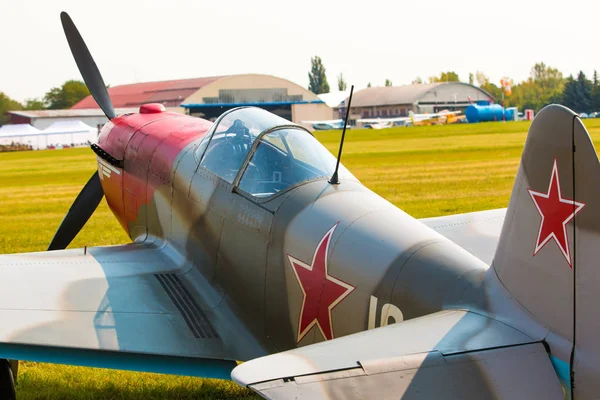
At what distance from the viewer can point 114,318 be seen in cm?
490

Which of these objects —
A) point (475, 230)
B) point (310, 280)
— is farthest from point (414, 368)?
point (475, 230)

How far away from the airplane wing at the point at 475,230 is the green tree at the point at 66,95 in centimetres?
13628

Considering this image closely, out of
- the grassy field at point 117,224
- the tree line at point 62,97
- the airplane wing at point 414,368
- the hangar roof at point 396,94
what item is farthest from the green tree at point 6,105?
the airplane wing at point 414,368

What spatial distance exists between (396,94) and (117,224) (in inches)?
4229

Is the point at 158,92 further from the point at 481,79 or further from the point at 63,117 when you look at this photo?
the point at 481,79

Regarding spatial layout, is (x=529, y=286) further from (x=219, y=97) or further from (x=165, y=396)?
(x=219, y=97)

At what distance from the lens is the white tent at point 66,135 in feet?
235

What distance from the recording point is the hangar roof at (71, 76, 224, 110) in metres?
85.2

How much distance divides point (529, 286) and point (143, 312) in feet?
9.02

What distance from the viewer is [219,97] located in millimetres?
83188

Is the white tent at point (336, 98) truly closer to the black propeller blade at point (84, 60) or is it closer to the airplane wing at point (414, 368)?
the airplane wing at point (414, 368)

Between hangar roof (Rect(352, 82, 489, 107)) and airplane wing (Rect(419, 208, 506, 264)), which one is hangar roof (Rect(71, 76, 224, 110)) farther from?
airplane wing (Rect(419, 208, 506, 264))

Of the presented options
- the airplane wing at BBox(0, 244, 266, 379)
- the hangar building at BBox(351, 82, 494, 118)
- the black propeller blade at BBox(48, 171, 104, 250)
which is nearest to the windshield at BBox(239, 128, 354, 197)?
the airplane wing at BBox(0, 244, 266, 379)

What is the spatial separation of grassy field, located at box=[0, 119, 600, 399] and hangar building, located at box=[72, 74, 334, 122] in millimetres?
48896
